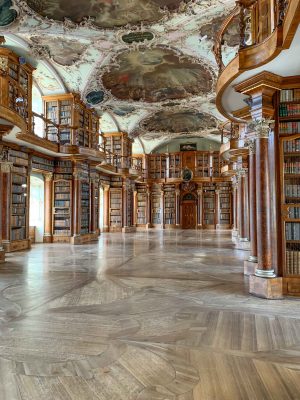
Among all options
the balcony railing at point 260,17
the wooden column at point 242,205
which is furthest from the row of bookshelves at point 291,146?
the wooden column at point 242,205

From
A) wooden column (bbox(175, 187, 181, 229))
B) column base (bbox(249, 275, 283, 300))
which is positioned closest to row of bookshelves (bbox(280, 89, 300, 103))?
column base (bbox(249, 275, 283, 300))

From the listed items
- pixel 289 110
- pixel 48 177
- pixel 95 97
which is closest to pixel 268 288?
pixel 289 110

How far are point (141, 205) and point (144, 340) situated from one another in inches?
861

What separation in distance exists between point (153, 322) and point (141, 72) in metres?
12.4

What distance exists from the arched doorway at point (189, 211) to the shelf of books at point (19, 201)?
14618mm

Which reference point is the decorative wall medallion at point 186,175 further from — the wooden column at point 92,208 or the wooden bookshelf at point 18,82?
the wooden bookshelf at point 18,82

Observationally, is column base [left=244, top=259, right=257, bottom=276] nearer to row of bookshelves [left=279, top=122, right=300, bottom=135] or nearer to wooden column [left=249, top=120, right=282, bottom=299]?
wooden column [left=249, top=120, right=282, bottom=299]

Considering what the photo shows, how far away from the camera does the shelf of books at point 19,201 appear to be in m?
10.6

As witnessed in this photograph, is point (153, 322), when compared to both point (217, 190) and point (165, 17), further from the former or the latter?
point (217, 190)

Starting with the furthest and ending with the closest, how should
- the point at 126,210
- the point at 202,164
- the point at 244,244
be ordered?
1. the point at 202,164
2. the point at 126,210
3. the point at 244,244

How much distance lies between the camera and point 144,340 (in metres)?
3.30

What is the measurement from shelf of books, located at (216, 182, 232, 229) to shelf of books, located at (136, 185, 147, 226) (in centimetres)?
548

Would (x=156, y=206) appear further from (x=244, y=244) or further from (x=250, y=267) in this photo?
(x=250, y=267)

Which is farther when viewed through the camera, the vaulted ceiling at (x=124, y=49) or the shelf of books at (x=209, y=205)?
the shelf of books at (x=209, y=205)
